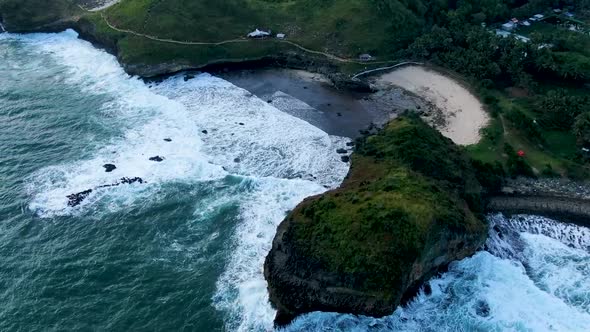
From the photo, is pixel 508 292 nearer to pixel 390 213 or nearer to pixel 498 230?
pixel 498 230

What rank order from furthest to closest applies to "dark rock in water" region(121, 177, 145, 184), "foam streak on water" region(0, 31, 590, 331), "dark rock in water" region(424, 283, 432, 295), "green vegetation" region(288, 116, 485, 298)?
"dark rock in water" region(121, 177, 145, 184)
"dark rock in water" region(424, 283, 432, 295)
"foam streak on water" region(0, 31, 590, 331)
"green vegetation" region(288, 116, 485, 298)

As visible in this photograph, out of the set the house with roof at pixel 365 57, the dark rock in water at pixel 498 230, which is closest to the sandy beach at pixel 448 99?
the house with roof at pixel 365 57

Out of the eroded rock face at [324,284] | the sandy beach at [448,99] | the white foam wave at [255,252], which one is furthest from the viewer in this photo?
the sandy beach at [448,99]

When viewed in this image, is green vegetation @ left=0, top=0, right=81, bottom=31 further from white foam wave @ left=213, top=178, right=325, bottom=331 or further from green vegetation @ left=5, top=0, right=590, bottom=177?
white foam wave @ left=213, top=178, right=325, bottom=331

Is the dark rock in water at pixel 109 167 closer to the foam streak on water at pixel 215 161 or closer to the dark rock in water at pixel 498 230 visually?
the foam streak on water at pixel 215 161

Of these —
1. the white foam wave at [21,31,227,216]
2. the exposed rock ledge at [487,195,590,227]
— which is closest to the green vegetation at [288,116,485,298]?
the exposed rock ledge at [487,195,590,227]
